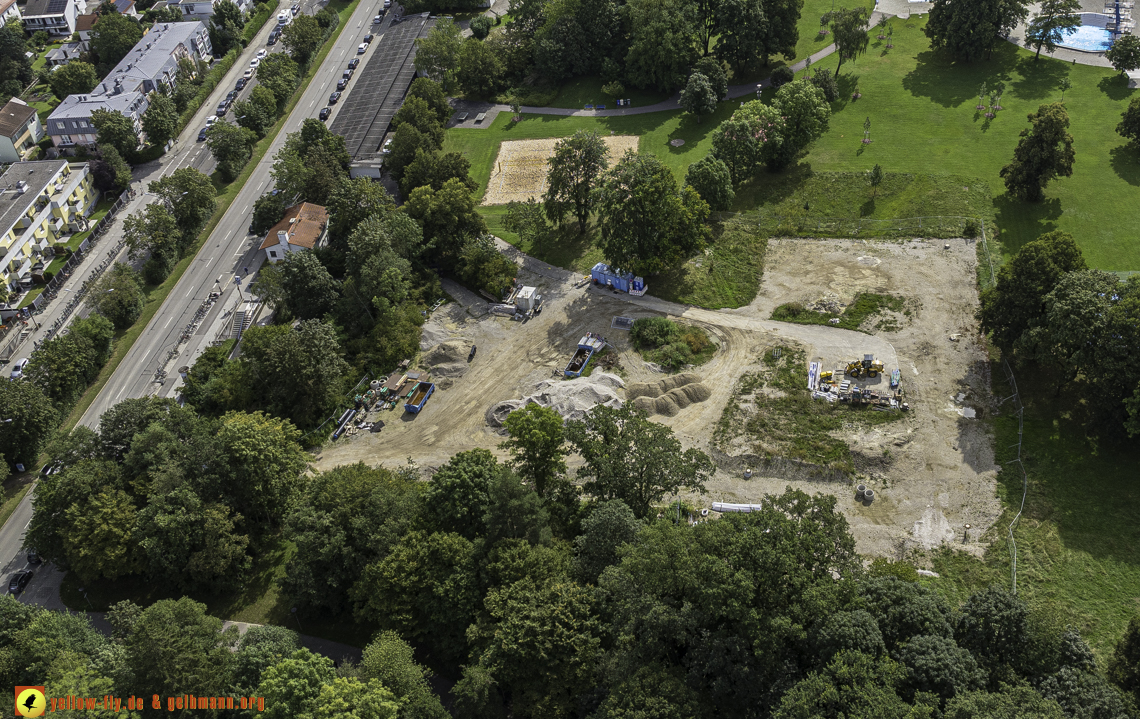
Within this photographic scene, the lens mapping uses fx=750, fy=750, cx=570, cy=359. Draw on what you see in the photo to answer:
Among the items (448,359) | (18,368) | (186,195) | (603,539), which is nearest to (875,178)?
(448,359)

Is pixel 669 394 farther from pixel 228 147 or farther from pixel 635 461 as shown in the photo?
pixel 228 147

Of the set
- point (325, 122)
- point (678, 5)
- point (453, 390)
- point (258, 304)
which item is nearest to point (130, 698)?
point (453, 390)

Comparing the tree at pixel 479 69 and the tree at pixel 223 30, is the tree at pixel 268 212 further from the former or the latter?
the tree at pixel 223 30

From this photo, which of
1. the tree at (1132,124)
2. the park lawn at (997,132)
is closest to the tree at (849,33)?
the park lawn at (997,132)

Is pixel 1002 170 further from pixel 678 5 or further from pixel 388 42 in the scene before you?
pixel 388 42

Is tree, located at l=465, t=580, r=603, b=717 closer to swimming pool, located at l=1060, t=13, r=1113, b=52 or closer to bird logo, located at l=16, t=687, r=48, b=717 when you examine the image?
bird logo, located at l=16, t=687, r=48, b=717
